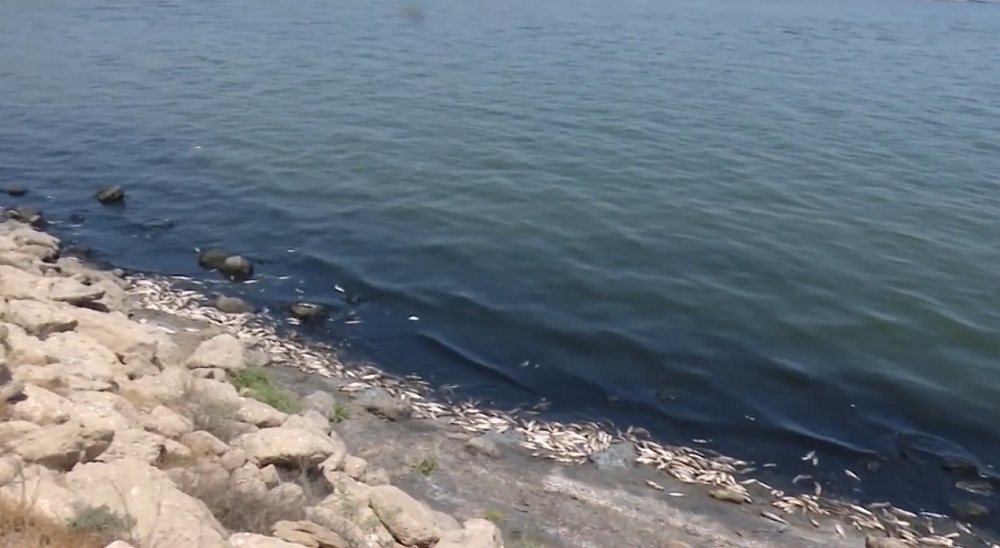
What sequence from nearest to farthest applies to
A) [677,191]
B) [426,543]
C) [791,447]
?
[426,543]
[791,447]
[677,191]

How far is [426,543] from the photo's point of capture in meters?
8.79

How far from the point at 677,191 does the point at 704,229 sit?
234 centimetres

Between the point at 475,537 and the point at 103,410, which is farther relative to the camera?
the point at 475,537

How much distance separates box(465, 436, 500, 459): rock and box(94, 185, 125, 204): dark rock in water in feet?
41.5

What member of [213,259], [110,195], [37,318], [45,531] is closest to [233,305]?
[213,259]

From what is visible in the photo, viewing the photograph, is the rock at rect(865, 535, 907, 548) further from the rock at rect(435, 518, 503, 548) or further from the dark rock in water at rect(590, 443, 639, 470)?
the rock at rect(435, 518, 503, 548)

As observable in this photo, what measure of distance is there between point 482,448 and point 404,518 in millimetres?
3110

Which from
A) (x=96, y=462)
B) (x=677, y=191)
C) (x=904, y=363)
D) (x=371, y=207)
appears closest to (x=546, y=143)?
(x=677, y=191)

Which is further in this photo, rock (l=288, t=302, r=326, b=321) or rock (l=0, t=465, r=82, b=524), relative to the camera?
rock (l=288, t=302, r=326, b=321)

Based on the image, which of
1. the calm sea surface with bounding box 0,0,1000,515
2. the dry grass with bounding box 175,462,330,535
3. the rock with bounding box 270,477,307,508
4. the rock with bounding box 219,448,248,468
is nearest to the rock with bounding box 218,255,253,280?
the calm sea surface with bounding box 0,0,1000,515

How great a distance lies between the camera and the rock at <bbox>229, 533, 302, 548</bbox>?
22.2 ft

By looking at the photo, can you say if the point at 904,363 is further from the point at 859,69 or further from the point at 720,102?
the point at 859,69

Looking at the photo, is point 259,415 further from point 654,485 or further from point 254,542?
point 654,485

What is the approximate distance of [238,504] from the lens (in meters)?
7.64
